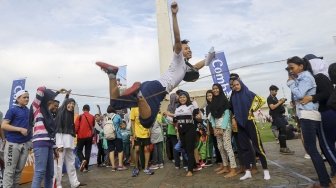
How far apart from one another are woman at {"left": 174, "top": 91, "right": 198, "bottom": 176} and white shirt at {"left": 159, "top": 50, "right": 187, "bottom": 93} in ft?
8.53

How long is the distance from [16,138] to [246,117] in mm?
4368

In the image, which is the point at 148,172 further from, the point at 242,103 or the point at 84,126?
the point at 242,103

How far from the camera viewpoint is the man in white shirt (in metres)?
4.48

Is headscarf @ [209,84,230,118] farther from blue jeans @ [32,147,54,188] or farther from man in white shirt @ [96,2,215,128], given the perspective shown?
blue jeans @ [32,147,54,188]

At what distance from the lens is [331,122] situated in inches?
187

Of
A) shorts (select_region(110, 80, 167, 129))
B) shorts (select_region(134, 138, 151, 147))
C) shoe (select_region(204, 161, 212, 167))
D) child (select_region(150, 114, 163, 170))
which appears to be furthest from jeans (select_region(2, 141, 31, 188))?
shoe (select_region(204, 161, 212, 167))

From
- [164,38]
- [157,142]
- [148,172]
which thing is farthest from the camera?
[164,38]

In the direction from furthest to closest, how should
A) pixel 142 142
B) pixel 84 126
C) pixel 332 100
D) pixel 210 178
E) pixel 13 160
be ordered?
pixel 84 126 < pixel 142 142 < pixel 210 178 < pixel 13 160 < pixel 332 100

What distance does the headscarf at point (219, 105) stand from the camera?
7.16 metres

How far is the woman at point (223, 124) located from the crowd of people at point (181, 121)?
21 mm

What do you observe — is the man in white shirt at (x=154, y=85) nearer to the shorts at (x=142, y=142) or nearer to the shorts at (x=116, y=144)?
the shorts at (x=142, y=142)

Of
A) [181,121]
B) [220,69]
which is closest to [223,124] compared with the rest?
[181,121]

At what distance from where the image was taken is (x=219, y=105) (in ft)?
23.6

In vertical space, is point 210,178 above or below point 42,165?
below
